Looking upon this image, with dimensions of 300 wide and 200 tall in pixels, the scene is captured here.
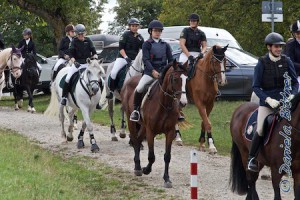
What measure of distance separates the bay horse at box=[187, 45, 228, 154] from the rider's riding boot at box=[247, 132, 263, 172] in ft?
18.5

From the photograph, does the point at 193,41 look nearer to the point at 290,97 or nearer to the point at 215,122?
the point at 215,122

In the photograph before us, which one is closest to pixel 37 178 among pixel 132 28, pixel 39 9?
pixel 132 28

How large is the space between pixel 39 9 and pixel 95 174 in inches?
899

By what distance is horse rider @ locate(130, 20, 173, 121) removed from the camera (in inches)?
530

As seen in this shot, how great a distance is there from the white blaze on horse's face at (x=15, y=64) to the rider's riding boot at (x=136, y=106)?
937 centimetres

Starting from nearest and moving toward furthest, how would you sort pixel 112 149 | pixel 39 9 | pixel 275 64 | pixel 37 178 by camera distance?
1. pixel 275 64
2. pixel 37 178
3. pixel 112 149
4. pixel 39 9

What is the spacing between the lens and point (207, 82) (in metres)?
16.0

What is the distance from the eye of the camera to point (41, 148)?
16562 mm

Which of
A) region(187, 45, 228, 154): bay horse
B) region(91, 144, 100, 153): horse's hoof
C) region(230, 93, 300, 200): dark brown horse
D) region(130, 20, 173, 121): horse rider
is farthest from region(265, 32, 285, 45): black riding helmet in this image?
region(91, 144, 100, 153): horse's hoof

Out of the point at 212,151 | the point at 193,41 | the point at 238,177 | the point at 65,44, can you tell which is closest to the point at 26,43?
the point at 65,44

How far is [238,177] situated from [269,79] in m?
1.67

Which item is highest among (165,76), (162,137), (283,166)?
(165,76)

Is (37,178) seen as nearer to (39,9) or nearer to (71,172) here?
(71,172)

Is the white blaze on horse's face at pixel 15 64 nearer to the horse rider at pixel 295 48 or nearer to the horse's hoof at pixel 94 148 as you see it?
the horse's hoof at pixel 94 148
